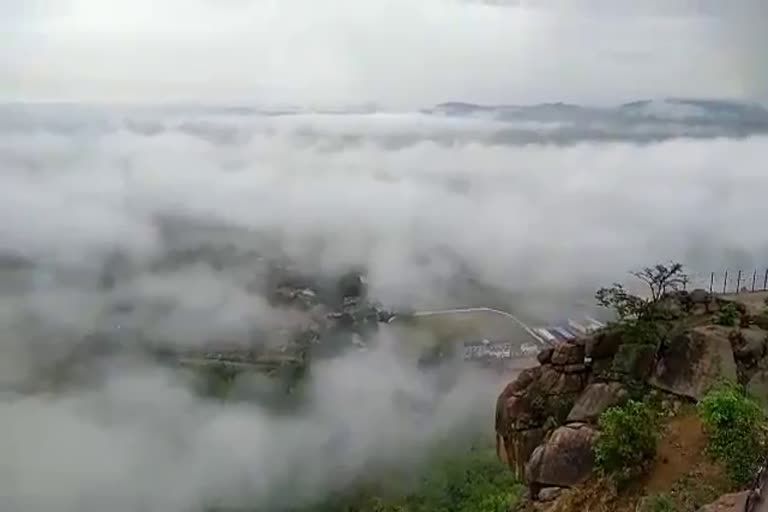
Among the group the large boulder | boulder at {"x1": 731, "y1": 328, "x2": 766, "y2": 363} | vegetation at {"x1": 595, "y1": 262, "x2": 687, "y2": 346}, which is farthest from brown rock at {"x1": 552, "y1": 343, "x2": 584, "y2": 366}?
boulder at {"x1": 731, "y1": 328, "x2": 766, "y2": 363}

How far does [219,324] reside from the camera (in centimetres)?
7781

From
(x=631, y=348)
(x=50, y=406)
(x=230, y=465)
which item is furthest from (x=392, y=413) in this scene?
(x=631, y=348)

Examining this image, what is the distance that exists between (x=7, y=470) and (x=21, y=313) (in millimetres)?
37225

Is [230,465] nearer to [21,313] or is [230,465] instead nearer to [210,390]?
[210,390]

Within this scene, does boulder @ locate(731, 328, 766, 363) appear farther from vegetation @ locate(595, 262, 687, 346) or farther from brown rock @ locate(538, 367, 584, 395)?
brown rock @ locate(538, 367, 584, 395)

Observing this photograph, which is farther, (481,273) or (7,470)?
(481,273)

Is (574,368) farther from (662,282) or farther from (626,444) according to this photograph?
(626,444)

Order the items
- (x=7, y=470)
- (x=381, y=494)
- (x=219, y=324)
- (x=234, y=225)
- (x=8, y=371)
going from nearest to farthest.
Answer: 1. (x=381, y=494)
2. (x=7, y=470)
3. (x=8, y=371)
4. (x=219, y=324)
5. (x=234, y=225)

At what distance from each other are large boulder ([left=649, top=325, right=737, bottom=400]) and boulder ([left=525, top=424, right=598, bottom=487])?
199 centimetres

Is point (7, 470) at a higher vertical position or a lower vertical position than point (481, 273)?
lower

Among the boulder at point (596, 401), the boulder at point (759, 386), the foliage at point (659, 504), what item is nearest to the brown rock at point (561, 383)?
the boulder at point (596, 401)

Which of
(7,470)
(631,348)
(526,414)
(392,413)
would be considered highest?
(631,348)

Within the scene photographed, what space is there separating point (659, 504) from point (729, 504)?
108 centimetres

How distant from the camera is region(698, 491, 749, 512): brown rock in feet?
36.7
